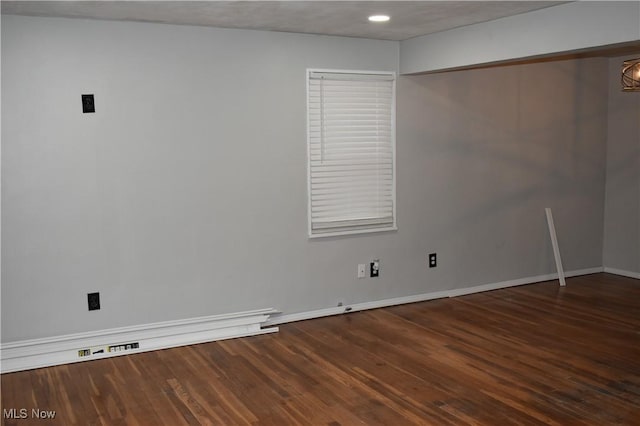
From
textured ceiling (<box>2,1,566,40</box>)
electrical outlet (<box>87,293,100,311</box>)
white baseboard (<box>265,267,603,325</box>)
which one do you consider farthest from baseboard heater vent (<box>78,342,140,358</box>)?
textured ceiling (<box>2,1,566,40</box>)

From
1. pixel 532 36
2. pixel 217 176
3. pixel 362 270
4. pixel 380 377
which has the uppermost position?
pixel 532 36

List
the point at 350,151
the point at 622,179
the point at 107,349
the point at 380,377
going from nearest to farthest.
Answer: the point at 380,377 → the point at 107,349 → the point at 350,151 → the point at 622,179

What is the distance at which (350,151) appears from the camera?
543 cm

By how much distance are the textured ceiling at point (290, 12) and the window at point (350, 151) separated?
0.63 meters

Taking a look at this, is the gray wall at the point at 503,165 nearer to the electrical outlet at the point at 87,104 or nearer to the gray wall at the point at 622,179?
the gray wall at the point at 622,179

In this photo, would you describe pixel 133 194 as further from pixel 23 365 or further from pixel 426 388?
pixel 426 388

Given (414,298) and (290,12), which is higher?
(290,12)

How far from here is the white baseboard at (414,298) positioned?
5289 millimetres

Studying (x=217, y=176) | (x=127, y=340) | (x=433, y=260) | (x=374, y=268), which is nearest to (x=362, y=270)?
(x=374, y=268)

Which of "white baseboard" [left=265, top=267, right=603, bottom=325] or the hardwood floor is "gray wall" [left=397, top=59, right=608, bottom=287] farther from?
the hardwood floor

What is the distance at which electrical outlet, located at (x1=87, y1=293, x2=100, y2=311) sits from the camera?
452cm

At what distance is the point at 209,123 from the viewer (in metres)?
4.82

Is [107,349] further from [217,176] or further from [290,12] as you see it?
[290,12]

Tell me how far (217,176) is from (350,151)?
1.19m
